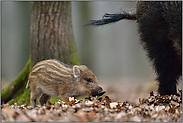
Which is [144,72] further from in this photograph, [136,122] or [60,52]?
[136,122]

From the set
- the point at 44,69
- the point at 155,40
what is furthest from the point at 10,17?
the point at 155,40

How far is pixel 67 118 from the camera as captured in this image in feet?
7.63

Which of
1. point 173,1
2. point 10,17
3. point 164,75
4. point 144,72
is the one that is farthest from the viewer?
point 144,72

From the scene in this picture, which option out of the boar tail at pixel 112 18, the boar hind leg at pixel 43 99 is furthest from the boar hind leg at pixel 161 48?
the boar hind leg at pixel 43 99

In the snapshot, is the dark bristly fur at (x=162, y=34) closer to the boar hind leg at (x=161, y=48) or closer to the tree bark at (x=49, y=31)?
A: the boar hind leg at (x=161, y=48)

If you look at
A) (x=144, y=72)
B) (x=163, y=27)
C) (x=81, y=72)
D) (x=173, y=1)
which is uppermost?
(x=173, y=1)

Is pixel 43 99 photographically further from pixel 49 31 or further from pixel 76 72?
pixel 49 31

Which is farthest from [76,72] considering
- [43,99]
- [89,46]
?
[89,46]

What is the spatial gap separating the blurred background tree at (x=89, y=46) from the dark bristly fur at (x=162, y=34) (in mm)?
2383

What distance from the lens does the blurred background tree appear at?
977 centimetres

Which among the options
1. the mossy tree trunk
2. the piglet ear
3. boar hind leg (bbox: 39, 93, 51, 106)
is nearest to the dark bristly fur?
the mossy tree trunk

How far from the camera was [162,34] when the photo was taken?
3.63m

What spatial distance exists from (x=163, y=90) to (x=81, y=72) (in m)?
1.86

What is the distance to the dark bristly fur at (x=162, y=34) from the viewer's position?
3387mm
